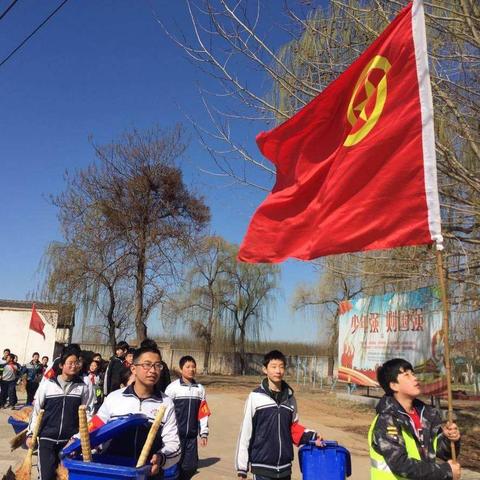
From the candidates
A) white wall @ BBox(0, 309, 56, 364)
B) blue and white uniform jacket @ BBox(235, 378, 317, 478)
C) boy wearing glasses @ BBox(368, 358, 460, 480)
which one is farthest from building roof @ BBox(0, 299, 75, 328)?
boy wearing glasses @ BBox(368, 358, 460, 480)

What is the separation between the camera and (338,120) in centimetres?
446

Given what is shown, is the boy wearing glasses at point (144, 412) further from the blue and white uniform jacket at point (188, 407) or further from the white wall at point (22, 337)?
the white wall at point (22, 337)

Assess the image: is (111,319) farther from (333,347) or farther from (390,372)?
(390,372)

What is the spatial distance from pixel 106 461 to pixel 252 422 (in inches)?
72.4

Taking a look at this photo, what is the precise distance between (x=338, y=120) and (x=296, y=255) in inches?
47.4

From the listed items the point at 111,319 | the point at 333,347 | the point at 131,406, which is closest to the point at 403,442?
the point at 131,406

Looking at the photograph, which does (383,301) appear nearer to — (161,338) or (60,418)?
(60,418)

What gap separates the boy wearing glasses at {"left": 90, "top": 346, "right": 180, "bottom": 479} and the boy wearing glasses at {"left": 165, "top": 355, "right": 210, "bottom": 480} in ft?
9.35

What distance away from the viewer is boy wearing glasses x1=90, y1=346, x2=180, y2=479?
115 inches

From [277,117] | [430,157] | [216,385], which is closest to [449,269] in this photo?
[277,117]

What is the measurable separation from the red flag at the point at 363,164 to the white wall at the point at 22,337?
23.7 metres

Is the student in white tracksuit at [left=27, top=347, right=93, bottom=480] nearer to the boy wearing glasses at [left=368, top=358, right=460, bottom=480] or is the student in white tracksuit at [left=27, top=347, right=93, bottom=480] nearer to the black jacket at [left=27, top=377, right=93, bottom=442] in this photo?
the black jacket at [left=27, top=377, right=93, bottom=442]

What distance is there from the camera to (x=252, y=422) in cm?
448

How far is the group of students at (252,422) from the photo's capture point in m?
2.93
